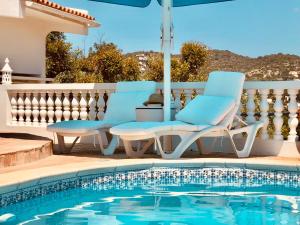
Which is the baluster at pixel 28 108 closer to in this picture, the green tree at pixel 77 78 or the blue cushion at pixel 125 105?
the blue cushion at pixel 125 105

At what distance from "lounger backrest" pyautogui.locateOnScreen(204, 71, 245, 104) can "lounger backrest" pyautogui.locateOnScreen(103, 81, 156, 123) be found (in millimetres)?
1030

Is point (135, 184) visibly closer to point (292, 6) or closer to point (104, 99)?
point (104, 99)

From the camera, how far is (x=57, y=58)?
2766cm

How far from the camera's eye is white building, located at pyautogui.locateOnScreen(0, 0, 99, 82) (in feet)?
42.8

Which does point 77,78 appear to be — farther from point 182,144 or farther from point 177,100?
point 182,144

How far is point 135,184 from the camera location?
568 cm

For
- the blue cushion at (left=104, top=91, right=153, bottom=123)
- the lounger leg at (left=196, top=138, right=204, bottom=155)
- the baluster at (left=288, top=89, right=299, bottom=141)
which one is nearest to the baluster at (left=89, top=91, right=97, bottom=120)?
the blue cushion at (left=104, top=91, right=153, bottom=123)

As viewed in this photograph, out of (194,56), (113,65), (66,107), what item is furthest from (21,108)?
(194,56)

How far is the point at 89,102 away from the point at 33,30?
6.92 meters

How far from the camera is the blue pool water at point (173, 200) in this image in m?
4.26

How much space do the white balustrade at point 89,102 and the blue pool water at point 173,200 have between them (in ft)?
4.94

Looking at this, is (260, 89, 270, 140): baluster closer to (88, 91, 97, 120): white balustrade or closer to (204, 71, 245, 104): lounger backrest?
(204, 71, 245, 104): lounger backrest

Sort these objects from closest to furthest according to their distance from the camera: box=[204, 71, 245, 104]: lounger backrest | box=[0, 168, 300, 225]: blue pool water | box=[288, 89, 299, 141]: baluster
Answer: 1. box=[0, 168, 300, 225]: blue pool water
2. box=[204, 71, 245, 104]: lounger backrest
3. box=[288, 89, 299, 141]: baluster

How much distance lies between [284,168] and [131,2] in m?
3.73
